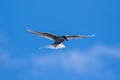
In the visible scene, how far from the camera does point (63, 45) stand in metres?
17.2

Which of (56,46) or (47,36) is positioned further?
(47,36)

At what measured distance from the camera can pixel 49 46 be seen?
17.2 m

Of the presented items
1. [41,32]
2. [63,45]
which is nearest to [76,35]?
[63,45]

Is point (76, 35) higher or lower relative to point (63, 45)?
higher

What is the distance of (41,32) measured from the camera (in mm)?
18156

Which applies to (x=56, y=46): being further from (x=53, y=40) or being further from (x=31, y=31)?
(x=31, y=31)

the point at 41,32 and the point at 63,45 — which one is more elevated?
the point at 41,32

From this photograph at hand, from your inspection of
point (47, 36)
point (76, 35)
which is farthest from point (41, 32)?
point (76, 35)

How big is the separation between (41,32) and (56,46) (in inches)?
82.9

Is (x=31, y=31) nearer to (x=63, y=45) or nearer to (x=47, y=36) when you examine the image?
(x=47, y=36)

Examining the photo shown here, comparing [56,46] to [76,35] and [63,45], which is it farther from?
[76,35]

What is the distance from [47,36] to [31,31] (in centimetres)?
165

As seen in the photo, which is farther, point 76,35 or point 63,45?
point 76,35

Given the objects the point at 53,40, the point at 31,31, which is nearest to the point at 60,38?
the point at 53,40
